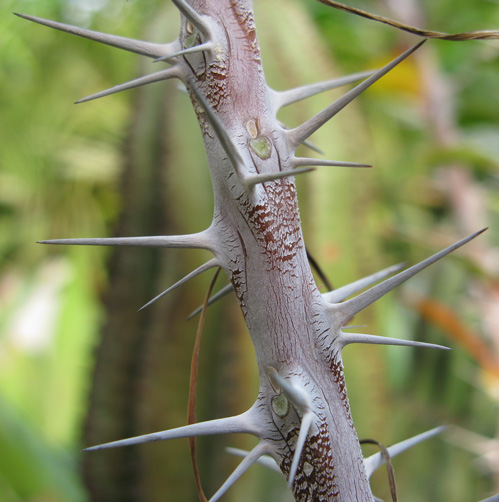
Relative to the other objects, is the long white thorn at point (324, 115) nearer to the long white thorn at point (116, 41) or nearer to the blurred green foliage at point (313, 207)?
the long white thorn at point (116, 41)

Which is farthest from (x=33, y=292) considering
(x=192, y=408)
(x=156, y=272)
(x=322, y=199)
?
(x=192, y=408)

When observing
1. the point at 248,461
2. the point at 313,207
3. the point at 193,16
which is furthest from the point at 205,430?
the point at 313,207

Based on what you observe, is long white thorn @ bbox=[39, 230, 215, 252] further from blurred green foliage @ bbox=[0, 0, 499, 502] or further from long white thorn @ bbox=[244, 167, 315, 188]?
blurred green foliage @ bbox=[0, 0, 499, 502]

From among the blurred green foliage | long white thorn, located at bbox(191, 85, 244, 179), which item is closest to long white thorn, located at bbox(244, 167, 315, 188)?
long white thorn, located at bbox(191, 85, 244, 179)

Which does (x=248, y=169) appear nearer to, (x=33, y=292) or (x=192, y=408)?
(x=192, y=408)

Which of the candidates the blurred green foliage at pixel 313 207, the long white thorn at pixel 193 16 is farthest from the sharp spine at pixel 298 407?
the blurred green foliage at pixel 313 207

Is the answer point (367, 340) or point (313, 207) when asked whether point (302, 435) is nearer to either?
point (367, 340)

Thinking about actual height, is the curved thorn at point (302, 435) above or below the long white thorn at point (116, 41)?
below
